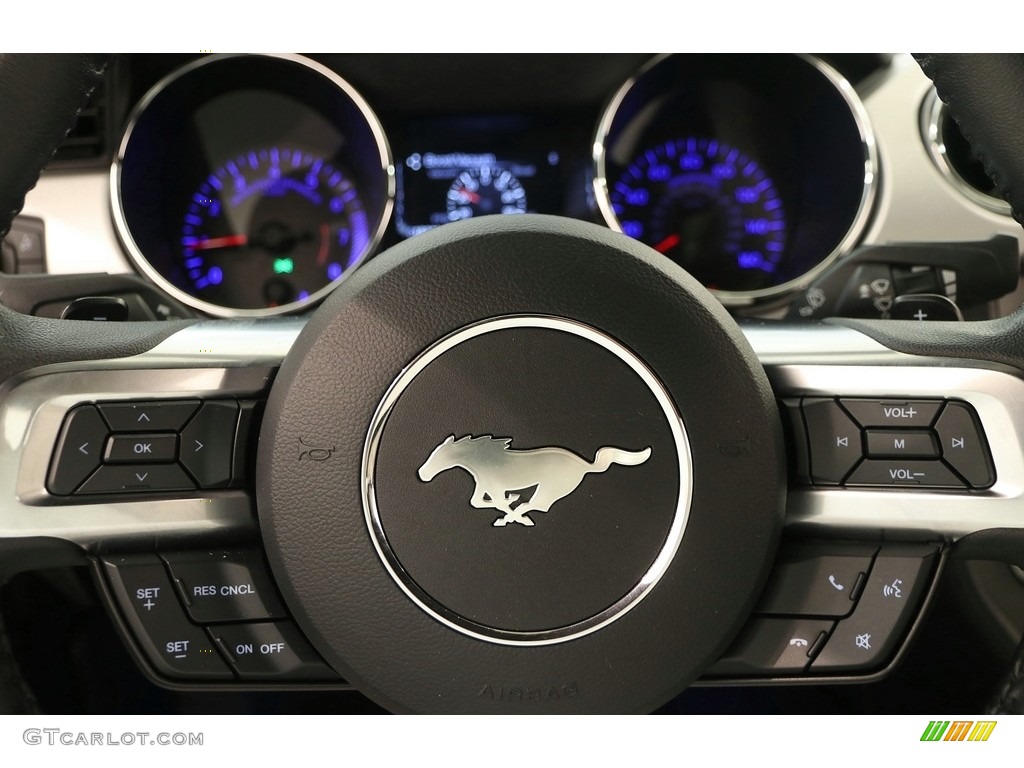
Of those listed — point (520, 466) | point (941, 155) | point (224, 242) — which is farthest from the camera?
point (224, 242)

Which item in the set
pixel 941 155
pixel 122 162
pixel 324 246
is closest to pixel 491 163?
pixel 324 246

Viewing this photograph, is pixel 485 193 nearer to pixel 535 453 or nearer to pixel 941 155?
pixel 941 155

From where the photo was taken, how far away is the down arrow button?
91cm

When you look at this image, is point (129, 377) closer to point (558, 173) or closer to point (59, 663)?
point (59, 663)

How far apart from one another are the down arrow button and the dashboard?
0.84 m

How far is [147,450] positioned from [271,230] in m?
0.97

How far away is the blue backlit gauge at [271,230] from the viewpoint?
179 cm

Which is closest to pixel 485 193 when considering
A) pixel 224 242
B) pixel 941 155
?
pixel 224 242

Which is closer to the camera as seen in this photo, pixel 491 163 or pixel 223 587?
pixel 223 587

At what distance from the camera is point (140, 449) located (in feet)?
2.97

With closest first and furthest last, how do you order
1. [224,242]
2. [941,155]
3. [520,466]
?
[520,466]
[941,155]
[224,242]

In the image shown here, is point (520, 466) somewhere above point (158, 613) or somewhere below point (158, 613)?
above

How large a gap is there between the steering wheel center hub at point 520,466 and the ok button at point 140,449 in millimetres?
103

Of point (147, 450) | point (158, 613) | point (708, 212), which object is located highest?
point (708, 212)
